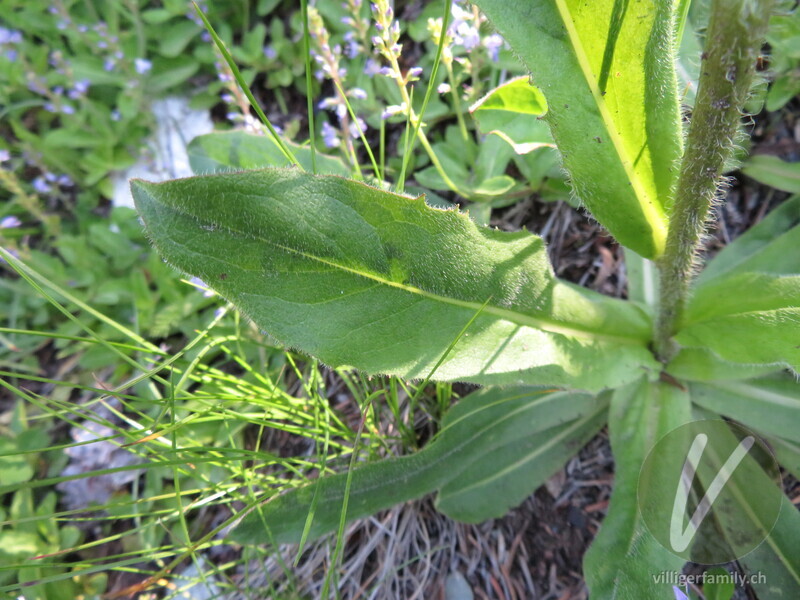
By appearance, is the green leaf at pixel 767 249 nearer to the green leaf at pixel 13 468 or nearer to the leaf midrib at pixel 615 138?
the leaf midrib at pixel 615 138

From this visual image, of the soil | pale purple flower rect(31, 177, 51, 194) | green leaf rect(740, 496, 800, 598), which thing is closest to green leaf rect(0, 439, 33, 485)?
the soil

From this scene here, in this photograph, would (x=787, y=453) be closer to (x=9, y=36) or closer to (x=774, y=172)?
(x=774, y=172)

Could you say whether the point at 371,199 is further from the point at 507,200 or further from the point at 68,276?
the point at 68,276

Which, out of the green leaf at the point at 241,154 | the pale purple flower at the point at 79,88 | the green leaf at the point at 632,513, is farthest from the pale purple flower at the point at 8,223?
the green leaf at the point at 632,513

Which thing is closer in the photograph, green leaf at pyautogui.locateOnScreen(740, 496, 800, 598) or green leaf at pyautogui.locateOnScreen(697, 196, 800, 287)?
green leaf at pyautogui.locateOnScreen(740, 496, 800, 598)

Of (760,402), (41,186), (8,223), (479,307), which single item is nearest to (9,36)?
(41,186)

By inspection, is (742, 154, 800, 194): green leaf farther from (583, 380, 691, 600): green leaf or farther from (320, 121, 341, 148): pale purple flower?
(320, 121, 341, 148): pale purple flower
